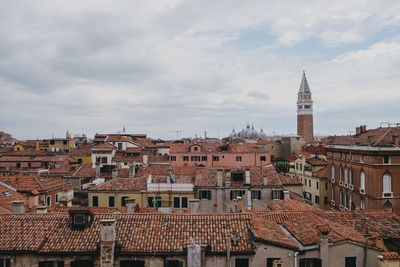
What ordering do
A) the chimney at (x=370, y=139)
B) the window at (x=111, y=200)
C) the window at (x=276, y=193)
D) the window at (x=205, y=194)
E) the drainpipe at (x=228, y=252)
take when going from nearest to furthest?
the drainpipe at (x=228, y=252) → the window at (x=205, y=194) → the window at (x=276, y=193) → the window at (x=111, y=200) → the chimney at (x=370, y=139)

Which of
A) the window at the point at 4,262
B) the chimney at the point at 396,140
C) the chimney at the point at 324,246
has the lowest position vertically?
the window at the point at 4,262

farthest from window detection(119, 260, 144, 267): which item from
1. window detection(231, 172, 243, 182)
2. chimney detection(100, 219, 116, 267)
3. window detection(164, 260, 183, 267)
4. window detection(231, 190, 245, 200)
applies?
window detection(231, 172, 243, 182)

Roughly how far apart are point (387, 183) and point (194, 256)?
24379 mm

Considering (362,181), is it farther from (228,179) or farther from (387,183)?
(228,179)

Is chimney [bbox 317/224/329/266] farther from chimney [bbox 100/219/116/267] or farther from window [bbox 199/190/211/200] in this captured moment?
window [bbox 199/190/211/200]

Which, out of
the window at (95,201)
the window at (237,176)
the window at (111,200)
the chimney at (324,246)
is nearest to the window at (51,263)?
the chimney at (324,246)

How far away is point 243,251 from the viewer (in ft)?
43.7

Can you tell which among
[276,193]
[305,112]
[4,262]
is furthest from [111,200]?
[305,112]

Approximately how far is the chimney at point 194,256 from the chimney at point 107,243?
3007mm

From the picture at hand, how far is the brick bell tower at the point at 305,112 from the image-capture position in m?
139

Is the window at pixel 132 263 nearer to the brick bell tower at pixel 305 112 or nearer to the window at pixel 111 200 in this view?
the window at pixel 111 200

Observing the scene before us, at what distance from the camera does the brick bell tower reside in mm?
138875

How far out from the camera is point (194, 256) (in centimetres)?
1314

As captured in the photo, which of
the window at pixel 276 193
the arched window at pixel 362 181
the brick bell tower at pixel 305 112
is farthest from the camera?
the brick bell tower at pixel 305 112
